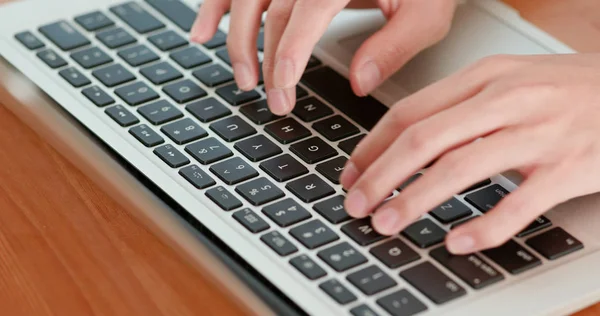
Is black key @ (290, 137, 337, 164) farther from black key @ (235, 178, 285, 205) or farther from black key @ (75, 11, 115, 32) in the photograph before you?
black key @ (75, 11, 115, 32)

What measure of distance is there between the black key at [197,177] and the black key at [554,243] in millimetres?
A: 216

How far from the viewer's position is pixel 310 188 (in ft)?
2.10

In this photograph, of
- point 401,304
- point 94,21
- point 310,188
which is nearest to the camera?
point 401,304

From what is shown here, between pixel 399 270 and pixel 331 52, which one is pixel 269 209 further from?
pixel 331 52

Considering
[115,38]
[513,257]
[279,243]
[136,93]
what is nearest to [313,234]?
[279,243]

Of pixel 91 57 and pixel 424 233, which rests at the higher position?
pixel 424 233

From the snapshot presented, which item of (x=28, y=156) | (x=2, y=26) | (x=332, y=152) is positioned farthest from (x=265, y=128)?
(x=2, y=26)

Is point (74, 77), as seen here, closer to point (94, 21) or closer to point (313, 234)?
point (94, 21)

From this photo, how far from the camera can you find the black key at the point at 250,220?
1.95 feet

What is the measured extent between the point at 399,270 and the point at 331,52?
31cm

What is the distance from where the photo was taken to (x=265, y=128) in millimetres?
716

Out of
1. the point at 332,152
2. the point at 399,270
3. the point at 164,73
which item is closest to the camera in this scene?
the point at 399,270

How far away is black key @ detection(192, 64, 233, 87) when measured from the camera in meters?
0.78

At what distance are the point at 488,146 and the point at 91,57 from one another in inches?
14.7
